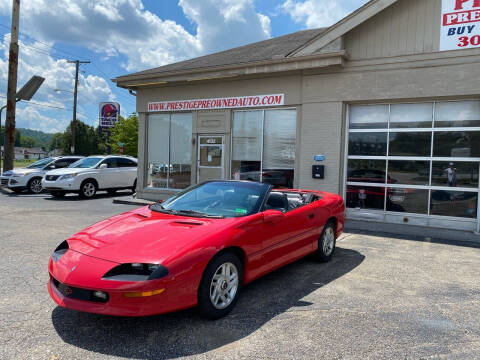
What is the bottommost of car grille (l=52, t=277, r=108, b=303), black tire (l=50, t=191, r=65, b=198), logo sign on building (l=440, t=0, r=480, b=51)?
black tire (l=50, t=191, r=65, b=198)

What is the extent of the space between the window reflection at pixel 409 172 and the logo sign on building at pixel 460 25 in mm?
2706

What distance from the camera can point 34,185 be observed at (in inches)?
625

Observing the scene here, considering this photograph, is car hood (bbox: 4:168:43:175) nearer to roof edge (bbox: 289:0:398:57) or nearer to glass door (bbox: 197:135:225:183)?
glass door (bbox: 197:135:225:183)

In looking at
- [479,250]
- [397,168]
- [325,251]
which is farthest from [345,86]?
[325,251]

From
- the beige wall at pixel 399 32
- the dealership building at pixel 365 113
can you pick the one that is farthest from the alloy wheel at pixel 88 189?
the beige wall at pixel 399 32

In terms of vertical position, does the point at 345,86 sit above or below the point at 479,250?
above

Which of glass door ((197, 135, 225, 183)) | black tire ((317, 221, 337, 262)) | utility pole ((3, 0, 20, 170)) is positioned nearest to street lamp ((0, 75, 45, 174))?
utility pole ((3, 0, 20, 170))

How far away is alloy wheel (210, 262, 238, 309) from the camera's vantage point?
3.65 metres

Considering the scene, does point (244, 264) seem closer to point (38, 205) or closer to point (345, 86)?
point (345, 86)

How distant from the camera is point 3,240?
697 cm

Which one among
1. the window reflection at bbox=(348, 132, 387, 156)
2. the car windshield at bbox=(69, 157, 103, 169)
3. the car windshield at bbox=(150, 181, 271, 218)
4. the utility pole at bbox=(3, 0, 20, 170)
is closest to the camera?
the car windshield at bbox=(150, 181, 271, 218)

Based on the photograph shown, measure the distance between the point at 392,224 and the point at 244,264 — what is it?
6.50 m

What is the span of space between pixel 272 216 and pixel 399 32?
7239mm

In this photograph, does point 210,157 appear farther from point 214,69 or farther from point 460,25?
point 460,25
